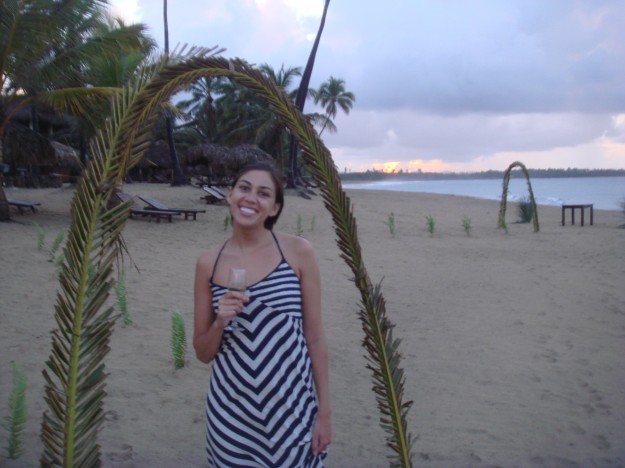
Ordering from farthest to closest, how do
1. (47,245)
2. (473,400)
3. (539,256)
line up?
(539,256) → (47,245) → (473,400)

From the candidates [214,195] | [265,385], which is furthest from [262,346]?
[214,195]

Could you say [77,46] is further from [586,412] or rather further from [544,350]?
[586,412]

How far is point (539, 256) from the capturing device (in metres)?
10.9

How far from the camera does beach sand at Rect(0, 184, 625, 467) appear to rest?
11.6 feet

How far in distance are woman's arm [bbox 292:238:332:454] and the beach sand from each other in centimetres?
35

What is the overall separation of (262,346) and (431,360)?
3701 mm

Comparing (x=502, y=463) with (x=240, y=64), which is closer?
(x=240, y=64)

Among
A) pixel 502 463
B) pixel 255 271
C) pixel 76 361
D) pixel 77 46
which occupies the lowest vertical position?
pixel 502 463

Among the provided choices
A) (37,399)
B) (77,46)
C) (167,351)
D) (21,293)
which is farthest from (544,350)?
(77,46)

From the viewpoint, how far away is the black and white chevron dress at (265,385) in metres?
1.74

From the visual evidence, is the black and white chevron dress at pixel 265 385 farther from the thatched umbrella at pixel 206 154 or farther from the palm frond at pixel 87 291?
the thatched umbrella at pixel 206 154

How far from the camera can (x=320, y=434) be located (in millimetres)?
1800

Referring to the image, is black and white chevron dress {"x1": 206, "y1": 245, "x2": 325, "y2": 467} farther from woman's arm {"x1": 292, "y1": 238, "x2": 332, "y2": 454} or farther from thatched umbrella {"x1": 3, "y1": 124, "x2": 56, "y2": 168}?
thatched umbrella {"x1": 3, "y1": 124, "x2": 56, "y2": 168}

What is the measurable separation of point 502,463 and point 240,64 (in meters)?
2.71
